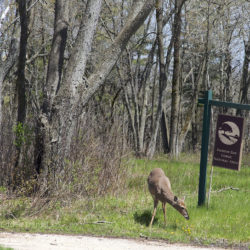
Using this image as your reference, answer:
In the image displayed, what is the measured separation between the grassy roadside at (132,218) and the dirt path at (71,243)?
1.10 feet

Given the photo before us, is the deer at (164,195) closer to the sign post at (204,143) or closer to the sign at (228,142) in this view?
the sign post at (204,143)

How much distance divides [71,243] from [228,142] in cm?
392

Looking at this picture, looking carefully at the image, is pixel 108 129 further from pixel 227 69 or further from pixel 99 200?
pixel 227 69

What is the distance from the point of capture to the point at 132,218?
8.57 m

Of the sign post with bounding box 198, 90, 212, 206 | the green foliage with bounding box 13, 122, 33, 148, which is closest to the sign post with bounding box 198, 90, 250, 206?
the sign post with bounding box 198, 90, 212, 206

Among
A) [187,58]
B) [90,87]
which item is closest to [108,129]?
[90,87]

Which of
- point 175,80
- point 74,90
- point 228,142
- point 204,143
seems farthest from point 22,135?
point 175,80

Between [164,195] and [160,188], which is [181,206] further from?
[160,188]

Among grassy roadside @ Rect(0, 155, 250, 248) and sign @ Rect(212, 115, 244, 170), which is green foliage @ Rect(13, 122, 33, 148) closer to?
grassy roadside @ Rect(0, 155, 250, 248)

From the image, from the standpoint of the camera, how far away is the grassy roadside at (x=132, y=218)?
7711mm

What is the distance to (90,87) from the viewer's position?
32.3 ft

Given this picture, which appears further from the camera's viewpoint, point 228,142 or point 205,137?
point 205,137

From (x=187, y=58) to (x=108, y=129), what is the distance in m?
20.5

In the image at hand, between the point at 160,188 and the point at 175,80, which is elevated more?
the point at 175,80
